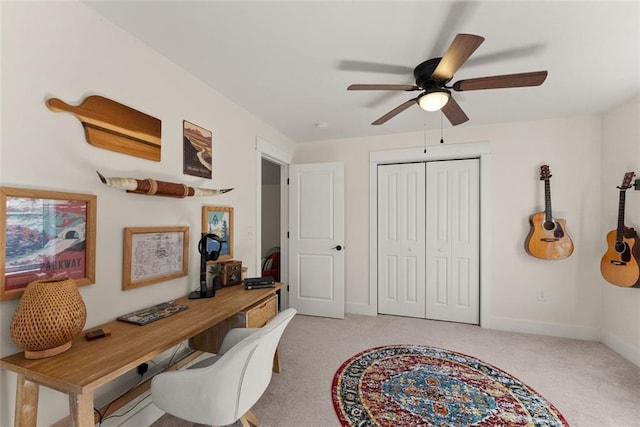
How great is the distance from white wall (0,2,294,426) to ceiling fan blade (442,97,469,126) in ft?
6.16

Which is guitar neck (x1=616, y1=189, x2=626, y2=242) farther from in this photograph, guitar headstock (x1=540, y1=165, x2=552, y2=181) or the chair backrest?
the chair backrest

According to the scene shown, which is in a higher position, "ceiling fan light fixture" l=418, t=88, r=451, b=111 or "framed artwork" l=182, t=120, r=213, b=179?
"ceiling fan light fixture" l=418, t=88, r=451, b=111

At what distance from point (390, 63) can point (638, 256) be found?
2.63m

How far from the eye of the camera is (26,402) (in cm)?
107

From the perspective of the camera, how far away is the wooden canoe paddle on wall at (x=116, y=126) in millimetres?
1411

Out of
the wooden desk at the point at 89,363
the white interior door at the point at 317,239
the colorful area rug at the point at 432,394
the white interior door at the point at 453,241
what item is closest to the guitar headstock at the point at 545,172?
the white interior door at the point at 453,241

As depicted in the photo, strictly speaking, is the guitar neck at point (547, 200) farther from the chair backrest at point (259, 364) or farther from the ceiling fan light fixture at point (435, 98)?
the chair backrest at point (259, 364)

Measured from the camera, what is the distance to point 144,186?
1.57 metres

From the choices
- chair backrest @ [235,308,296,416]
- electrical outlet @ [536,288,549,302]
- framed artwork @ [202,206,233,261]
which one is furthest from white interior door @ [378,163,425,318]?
chair backrest @ [235,308,296,416]

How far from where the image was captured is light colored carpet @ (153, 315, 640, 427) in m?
1.81

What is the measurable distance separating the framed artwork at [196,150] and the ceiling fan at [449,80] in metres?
1.21

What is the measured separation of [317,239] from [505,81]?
2619mm

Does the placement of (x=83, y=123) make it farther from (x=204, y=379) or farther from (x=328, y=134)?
(x=328, y=134)

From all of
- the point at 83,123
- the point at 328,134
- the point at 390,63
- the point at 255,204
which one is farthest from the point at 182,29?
the point at 328,134
